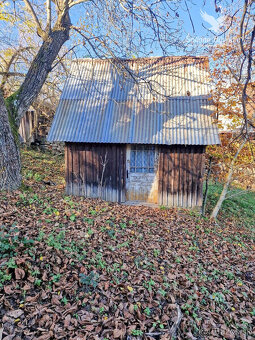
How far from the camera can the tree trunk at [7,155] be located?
5883mm

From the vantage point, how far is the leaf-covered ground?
2605 millimetres

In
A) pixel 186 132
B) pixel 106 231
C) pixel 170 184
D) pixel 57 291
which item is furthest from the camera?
pixel 170 184

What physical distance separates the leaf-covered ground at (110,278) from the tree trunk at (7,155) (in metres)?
0.45

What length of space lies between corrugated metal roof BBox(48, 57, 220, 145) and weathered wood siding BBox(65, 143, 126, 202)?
555 millimetres

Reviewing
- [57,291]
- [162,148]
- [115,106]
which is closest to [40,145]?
[115,106]

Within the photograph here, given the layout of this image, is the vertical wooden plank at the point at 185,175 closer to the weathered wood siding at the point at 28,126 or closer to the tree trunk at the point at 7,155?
the tree trunk at the point at 7,155

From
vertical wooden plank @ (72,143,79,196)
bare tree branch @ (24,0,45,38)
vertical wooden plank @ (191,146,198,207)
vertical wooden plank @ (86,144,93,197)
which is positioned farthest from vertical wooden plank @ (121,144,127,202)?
bare tree branch @ (24,0,45,38)

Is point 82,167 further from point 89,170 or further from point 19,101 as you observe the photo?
point 19,101

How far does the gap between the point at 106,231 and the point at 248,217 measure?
779cm

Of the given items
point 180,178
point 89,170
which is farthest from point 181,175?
point 89,170

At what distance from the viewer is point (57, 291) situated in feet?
9.60

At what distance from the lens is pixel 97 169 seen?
8.41 meters

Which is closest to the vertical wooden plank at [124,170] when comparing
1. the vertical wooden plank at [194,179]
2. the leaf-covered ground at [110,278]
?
the leaf-covered ground at [110,278]

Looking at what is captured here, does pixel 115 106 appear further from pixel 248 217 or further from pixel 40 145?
pixel 40 145
